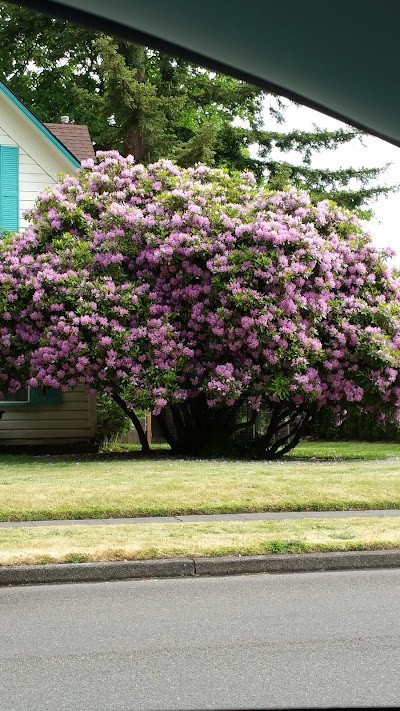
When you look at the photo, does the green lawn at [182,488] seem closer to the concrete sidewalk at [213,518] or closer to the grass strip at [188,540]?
the concrete sidewalk at [213,518]

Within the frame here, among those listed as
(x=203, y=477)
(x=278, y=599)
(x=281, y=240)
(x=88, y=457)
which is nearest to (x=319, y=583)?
(x=278, y=599)

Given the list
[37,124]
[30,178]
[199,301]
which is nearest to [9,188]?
[30,178]

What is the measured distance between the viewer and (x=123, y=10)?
1.08 metres

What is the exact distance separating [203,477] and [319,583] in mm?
5065

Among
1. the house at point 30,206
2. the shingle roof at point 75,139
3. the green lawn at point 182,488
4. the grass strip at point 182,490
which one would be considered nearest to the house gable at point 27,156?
the house at point 30,206

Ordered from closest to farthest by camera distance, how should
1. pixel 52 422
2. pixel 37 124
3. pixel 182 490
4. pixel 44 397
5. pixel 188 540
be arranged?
pixel 188 540 < pixel 182 490 < pixel 37 124 < pixel 44 397 < pixel 52 422

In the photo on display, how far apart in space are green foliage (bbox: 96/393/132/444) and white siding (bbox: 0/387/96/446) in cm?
59

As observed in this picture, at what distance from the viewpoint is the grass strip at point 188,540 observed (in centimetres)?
806

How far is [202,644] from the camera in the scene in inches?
225

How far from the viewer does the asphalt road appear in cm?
473

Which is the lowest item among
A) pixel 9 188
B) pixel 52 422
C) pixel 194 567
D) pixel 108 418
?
pixel 194 567

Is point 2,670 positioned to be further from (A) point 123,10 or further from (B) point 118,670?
(A) point 123,10

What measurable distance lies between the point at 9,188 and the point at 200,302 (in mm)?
6094

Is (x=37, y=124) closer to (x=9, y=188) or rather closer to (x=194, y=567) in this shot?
(x=9, y=188)
